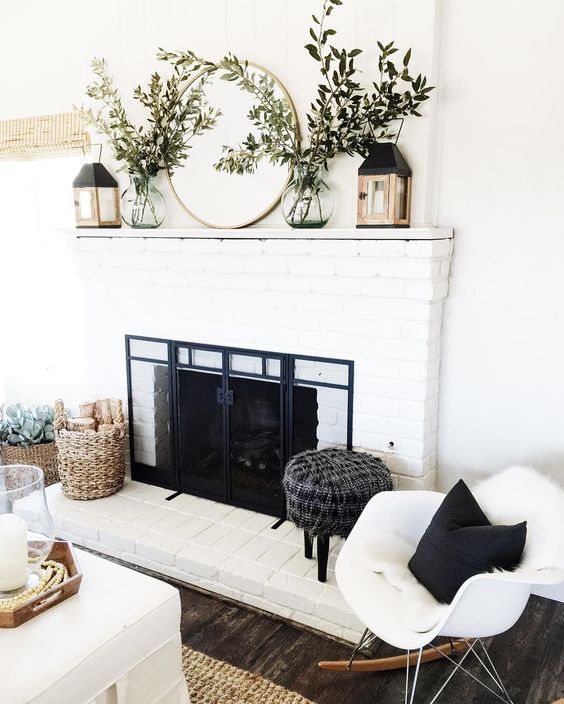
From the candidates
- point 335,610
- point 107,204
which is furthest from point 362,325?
point 107,204

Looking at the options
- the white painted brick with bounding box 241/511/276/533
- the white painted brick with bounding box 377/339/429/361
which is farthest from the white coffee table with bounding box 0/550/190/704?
the white painted brick with bounding box 377/339/429/361

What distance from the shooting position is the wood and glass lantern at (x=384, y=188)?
92.9 inches

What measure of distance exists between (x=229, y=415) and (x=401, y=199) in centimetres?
124

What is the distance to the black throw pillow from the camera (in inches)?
68.1

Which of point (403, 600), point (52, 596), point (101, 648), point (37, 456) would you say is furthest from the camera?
point (37, 456)

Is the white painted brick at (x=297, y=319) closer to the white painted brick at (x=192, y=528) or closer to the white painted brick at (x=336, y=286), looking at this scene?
the white painted brick at (x=336, y=286)

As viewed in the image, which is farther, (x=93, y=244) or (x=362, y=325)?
(x=93, y=244)

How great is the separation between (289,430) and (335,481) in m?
0.55

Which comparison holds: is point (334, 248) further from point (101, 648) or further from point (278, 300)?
point (101, 648)

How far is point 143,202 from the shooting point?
9.80 feet

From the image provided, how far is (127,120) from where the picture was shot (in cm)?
304

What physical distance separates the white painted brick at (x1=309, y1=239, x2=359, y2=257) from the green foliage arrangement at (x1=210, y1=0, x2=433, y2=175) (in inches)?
11.1

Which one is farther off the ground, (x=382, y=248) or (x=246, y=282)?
(x=382, y=248)

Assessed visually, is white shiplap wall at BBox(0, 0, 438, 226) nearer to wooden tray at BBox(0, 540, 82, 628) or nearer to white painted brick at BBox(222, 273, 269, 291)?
white painted brick at BBox(222, 273, 269, 291)
